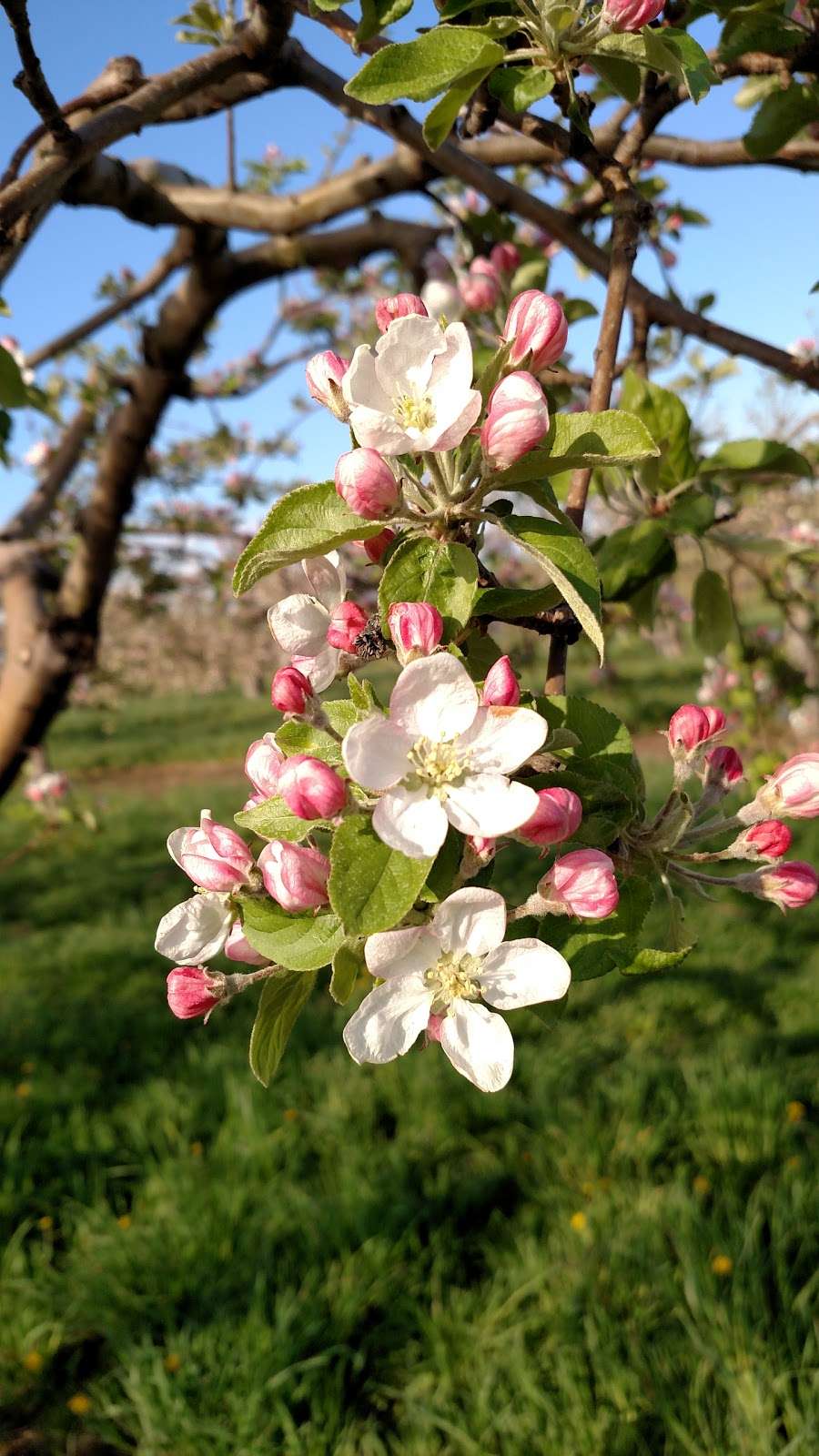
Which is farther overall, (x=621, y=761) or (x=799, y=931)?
(x=799, y=931)

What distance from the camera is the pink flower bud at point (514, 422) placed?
62cm

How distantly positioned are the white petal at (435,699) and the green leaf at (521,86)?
51 cm

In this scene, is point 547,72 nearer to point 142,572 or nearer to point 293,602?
point 293,602

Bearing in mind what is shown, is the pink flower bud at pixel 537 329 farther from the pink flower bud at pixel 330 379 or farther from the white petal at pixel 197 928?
the white petal at pixel 197 928

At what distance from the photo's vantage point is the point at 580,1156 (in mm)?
2939

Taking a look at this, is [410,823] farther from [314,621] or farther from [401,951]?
[314,621]

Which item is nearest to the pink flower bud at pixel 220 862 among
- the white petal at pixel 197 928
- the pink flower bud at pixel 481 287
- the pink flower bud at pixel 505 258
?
the white petal at pixel 197 928

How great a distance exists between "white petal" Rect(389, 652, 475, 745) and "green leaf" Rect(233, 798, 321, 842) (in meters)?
0.10

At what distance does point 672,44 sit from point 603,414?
0.33m

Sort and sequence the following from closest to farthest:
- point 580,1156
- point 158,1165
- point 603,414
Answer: point 603,414
point 580,1156
point 158,1165

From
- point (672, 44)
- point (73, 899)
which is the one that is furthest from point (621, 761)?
point (73, 899)

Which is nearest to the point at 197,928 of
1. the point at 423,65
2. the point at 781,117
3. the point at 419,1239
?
the point at 423,65

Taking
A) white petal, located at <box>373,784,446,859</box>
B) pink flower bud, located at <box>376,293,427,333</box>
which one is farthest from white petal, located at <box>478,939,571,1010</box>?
pink flower bud, located at <box>376,293,427,333</box>

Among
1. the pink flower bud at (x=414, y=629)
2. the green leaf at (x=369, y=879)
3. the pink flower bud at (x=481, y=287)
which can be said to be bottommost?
the green leaf at (x=369, y=879)
